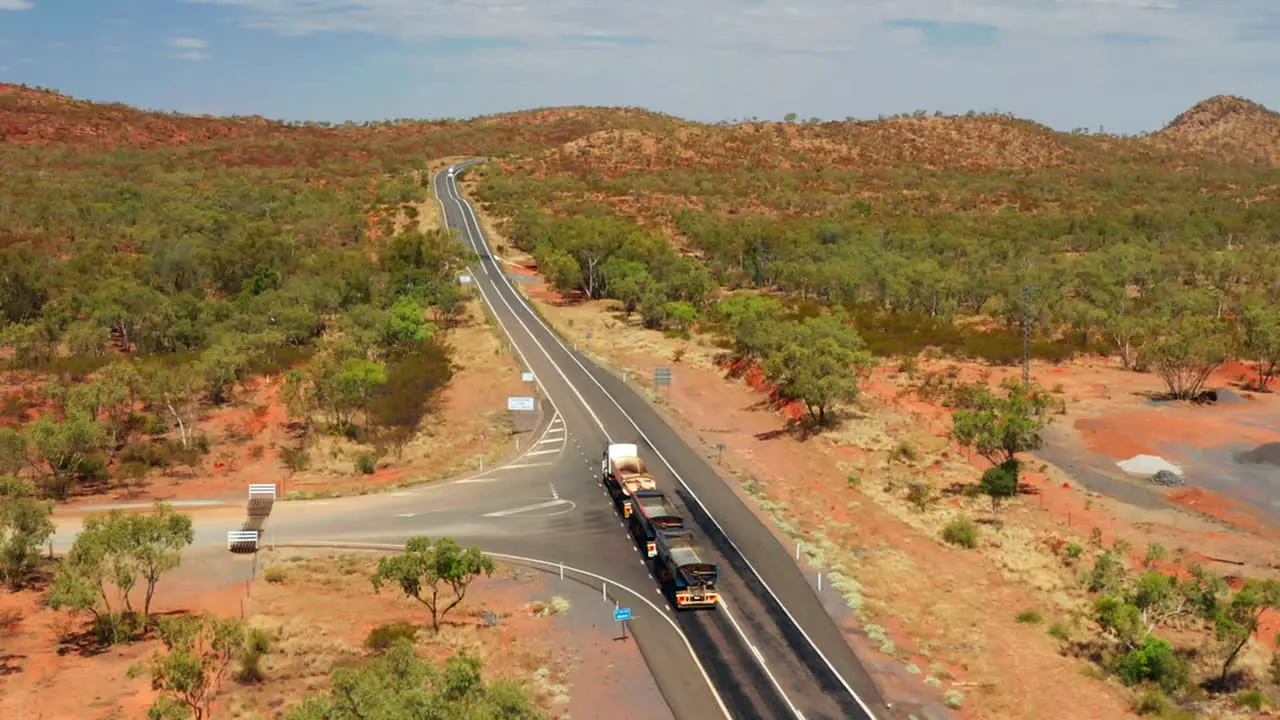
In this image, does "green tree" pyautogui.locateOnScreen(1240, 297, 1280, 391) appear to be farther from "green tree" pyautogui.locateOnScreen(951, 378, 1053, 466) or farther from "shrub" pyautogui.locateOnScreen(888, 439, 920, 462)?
"shrub" pyautogui.locateOnScreen(888, 439, 920, 462)

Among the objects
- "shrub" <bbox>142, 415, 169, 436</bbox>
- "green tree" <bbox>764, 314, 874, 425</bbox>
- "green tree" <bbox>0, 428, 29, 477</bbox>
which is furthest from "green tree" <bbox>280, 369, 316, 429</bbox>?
"green tree" <bbox>764, 314, 874, 425</bbox>

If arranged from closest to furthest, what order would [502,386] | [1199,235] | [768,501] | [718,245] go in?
[768,501] → [502,386] → [718,245] → [1199,235]

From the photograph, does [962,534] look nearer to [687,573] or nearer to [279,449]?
[687,573]

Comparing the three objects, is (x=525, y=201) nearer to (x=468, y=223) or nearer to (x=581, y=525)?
(x=468, y=223)

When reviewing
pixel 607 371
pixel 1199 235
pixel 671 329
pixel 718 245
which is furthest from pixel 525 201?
pixel 1199 235

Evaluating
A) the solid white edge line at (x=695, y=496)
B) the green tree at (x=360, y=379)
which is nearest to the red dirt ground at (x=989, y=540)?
the solid white edge line at (x=695, y=496)

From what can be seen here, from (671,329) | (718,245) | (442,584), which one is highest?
(718,245)
